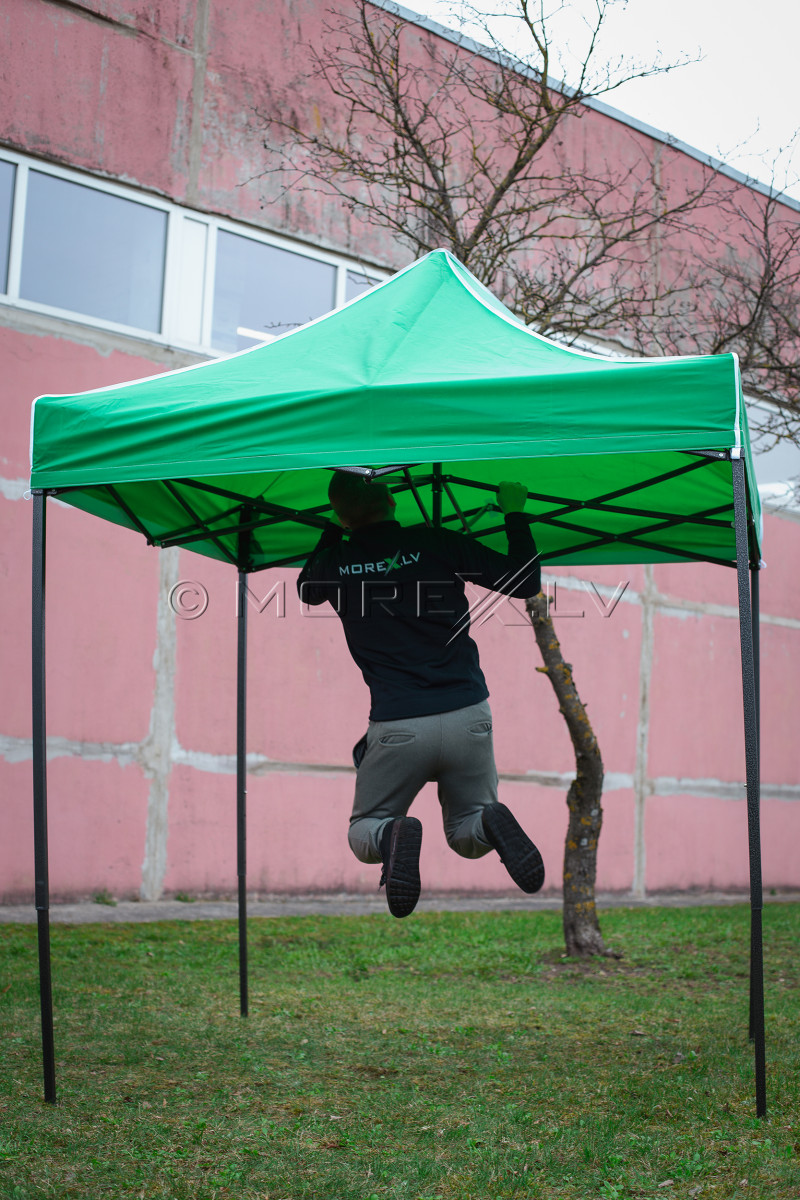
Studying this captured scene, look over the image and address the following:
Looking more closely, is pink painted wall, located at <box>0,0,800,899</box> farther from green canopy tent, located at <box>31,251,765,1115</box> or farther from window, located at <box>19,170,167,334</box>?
green canopy tent, located at <box>31,251,765,1115</box>

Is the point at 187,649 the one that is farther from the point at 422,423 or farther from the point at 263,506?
the point at 422,423

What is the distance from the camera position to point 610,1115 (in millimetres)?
3758

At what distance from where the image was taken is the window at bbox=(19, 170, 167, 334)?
27.1ft

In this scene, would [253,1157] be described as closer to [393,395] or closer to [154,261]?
[393,395]

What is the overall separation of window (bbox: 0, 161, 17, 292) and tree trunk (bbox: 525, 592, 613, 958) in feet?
15.2

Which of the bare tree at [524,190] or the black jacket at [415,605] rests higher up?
the bare tree at [524,190]

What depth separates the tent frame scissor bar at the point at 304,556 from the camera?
363 centimetres

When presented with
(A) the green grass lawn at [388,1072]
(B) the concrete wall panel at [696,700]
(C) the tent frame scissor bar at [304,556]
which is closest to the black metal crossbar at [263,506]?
(C) the tent frame scissor bar at [304,556]

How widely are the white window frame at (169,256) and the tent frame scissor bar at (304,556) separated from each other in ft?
11.3

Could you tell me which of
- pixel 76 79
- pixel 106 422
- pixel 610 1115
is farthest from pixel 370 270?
pixel 610 1115

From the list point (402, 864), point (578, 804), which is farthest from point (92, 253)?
point (402, 864)

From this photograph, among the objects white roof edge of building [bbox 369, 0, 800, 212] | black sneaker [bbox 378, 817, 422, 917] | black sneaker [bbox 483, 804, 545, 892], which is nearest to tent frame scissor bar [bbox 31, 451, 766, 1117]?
black sneaker [bbox 483, 804, 545, 892]

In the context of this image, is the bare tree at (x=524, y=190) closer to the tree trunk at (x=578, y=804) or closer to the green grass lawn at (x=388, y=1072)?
the tree trunk at (x=578, y=804)

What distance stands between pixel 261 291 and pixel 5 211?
86.4 inches
